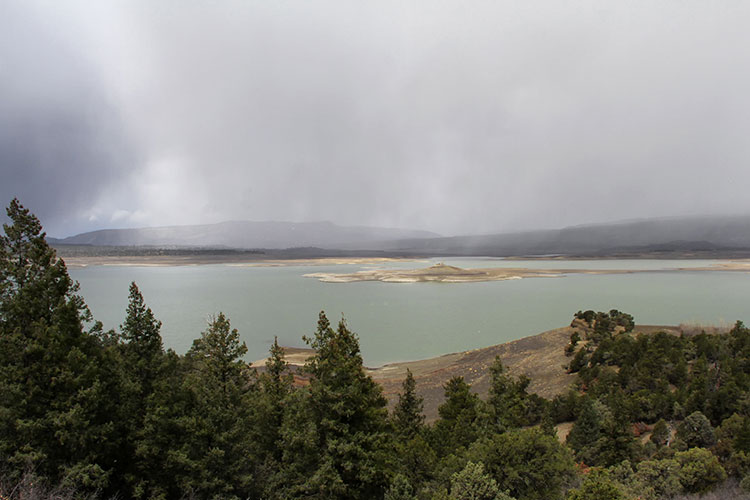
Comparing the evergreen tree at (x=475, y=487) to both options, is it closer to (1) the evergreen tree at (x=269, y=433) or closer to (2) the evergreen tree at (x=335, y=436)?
(2) the evergreen tree at (x=335, y=436)

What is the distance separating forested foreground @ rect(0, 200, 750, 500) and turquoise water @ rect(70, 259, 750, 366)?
49.1 feet

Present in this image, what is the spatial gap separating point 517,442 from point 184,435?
6852 millimetres

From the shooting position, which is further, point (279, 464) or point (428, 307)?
point (428, 307)

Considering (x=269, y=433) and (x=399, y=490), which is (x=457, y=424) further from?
(x=269, y=433)

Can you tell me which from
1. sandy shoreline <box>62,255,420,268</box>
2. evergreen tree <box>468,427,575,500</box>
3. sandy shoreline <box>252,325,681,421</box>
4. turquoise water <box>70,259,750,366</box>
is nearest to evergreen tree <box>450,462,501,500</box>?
evergreen tree <box>468,427,575,500</box>

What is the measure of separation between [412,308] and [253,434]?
33.3 meters

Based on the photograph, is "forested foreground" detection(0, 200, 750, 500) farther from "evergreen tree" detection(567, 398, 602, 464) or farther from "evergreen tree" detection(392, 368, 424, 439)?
"evergreen tree" detection(392, 368, 424, 439)

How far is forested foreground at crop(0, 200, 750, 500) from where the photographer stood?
675 cm

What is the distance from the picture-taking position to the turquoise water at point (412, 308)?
2909cm

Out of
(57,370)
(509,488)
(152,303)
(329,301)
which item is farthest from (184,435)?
(152,303)

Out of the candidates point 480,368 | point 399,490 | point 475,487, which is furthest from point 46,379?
point 480,368

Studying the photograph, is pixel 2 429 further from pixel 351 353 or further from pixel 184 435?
pixel 351 353

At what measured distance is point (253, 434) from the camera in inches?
366

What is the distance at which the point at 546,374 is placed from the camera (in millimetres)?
19172
